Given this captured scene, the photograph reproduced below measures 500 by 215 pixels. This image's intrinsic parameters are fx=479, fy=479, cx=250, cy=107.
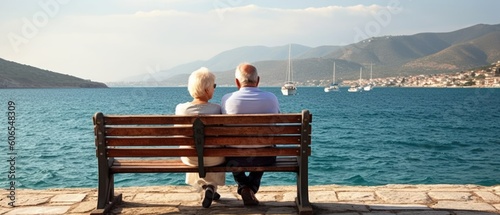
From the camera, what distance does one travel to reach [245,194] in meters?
4.98

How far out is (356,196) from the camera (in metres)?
5.56

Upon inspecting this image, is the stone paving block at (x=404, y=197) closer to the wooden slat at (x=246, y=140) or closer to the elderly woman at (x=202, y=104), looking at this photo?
the wooden slat at (x=246, y=140)

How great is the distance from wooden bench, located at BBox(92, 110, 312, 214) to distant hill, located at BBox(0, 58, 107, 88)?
17811 cm

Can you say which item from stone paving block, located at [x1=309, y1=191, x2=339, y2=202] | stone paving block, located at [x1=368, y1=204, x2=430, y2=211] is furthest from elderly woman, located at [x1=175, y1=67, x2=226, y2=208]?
stone paving block, located at [x1=368, y1=204, x2=430, y2=211]

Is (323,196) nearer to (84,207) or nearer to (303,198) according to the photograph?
(303,198)

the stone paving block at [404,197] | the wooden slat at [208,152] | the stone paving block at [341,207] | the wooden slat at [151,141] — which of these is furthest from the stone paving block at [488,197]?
the wooden slat at [151,141]

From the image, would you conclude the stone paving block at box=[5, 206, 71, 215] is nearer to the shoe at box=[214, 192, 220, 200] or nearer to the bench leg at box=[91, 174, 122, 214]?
the bench leg at box=[91, 174, 122, 214]

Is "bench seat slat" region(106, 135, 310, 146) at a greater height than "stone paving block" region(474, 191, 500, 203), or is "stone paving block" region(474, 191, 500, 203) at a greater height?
"bench seat slat" region(106, 135, 310, 146)

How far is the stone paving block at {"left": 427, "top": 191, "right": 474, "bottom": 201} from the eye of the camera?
5466mm

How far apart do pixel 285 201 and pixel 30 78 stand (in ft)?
620

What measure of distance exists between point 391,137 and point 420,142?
10.0 feet

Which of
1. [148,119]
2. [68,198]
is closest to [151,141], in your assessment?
[148,119]

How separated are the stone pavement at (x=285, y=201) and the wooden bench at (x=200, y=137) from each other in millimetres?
480

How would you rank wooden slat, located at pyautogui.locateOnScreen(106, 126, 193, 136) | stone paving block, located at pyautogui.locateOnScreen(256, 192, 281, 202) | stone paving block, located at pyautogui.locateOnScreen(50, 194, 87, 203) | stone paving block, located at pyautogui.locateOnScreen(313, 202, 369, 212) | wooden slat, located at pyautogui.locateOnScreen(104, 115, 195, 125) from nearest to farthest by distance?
wooden slat, located at pyautogui.locateOnScreen(104, 115, 195, 125), wooden slat, located at pyautogui.locateOnScreen(106, 126, 193, 136), stone paving block, located at pyautogui.locateOnScreen(313, 202, 369, 212), stone paving block, located at pyautogui.locateOnScreen(256, 192, 281, 202), stone paving block, located at pyautogui.locateOnScreen(50, 194, 87, 203)
